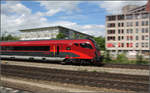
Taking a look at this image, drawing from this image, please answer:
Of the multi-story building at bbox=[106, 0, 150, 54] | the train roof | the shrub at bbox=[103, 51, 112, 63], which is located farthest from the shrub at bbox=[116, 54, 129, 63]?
the multi-story building at bbox=[106, 0, 150, 54]

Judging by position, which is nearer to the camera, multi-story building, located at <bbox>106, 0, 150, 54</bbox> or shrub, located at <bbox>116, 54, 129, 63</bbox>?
shrub, located at <bbox>116, 54, 129, 63</bbox>

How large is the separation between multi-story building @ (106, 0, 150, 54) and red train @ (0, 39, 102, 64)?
43.9 meters

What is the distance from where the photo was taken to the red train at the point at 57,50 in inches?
659

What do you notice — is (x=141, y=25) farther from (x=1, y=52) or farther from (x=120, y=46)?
(x=1, y=52)

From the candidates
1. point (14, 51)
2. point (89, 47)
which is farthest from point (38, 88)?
point (14, 51)

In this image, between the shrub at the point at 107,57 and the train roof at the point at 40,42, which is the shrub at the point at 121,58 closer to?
the shrub at the point at 107,57

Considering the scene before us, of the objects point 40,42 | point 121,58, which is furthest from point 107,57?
point 40,42

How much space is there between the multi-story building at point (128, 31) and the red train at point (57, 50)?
43863 millimetres

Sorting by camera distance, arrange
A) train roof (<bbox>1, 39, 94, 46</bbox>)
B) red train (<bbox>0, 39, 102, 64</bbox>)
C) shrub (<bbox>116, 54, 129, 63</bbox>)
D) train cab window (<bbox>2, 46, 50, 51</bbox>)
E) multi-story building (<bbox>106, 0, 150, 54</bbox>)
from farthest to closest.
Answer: multi-story building (<bbox>106, 0, 150, 54</bbox>), shrub (<bbox>116, 54, 129, 63</bbox>), train cab window (<bbox>2, 46, 50, 51</bbox>), train roof (<bbox>1, 39, 94, 46</bbox>), red train (<bbox>0, 39, 102, 64</bbox>)

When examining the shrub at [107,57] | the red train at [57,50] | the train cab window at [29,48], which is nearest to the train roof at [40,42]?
the red train at [57,50]

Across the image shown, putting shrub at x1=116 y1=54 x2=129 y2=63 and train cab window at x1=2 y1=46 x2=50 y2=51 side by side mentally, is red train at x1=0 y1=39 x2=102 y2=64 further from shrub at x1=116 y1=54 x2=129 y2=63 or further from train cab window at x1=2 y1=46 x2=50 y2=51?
shrub at x1=116 y1=54 x2=129 y2=63

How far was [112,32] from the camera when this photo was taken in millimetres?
64750

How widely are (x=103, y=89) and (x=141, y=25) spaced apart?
194 ft

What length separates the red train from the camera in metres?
16.7
